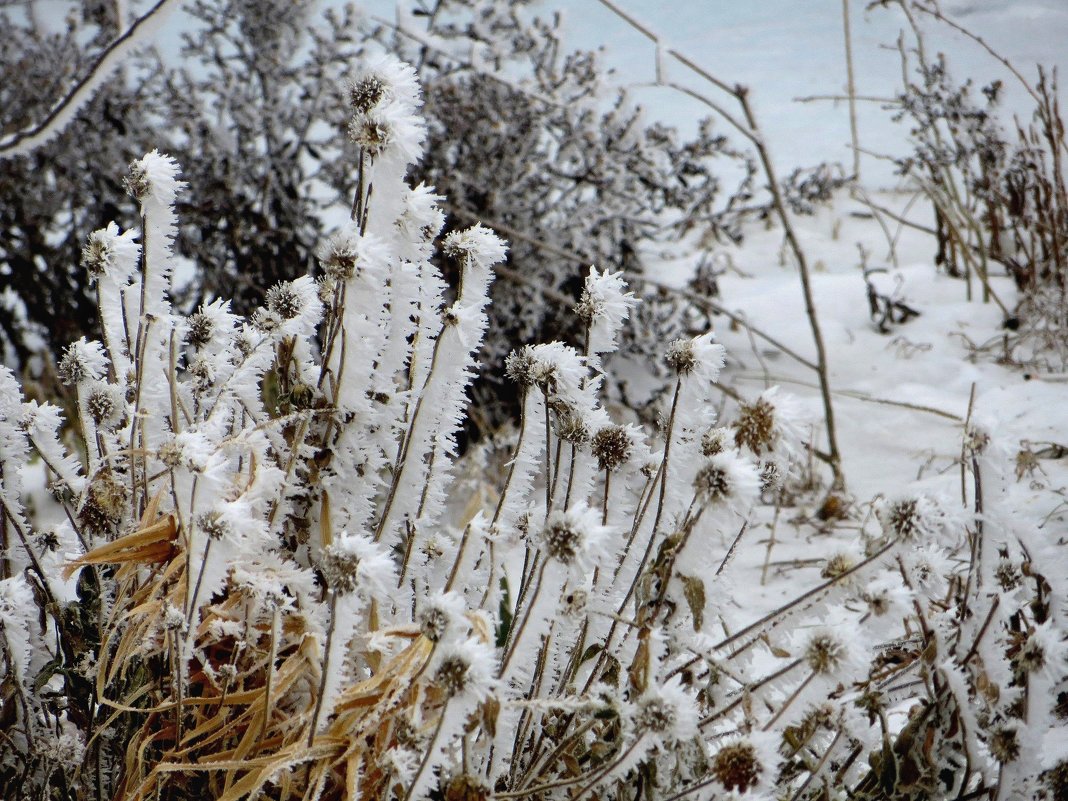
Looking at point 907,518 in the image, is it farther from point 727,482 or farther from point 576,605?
point 576,605

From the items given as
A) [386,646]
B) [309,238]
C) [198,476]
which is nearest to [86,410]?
[198,476]

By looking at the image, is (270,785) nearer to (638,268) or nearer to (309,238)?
(309,238)

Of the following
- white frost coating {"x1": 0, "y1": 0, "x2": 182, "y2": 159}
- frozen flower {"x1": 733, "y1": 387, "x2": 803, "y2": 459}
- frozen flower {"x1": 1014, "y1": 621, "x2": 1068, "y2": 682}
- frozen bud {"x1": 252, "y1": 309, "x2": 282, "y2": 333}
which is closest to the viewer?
frozen flower {"x1": 733, "y1": 387, "x2": 803, "y2": 459}

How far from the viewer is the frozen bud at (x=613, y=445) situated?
2.93ft

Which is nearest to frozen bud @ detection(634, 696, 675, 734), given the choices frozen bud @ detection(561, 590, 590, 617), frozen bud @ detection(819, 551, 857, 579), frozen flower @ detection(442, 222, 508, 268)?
frozen bud @ detection(561, 590, 590, 617)

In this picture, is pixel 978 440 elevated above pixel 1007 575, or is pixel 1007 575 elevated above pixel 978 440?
pixel 978 440

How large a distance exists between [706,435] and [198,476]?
476 millimetres

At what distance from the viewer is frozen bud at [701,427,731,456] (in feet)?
2.77

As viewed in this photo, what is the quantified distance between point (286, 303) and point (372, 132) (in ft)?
0.88

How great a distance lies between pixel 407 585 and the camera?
101 cm

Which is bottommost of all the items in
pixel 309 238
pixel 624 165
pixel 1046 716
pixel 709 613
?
pixel 1046 716

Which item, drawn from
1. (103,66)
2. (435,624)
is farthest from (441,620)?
(103,66)

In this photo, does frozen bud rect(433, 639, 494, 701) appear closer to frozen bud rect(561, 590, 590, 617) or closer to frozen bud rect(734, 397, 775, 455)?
frozen bud rect(561, 590, 590, 617)

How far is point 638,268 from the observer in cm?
351
